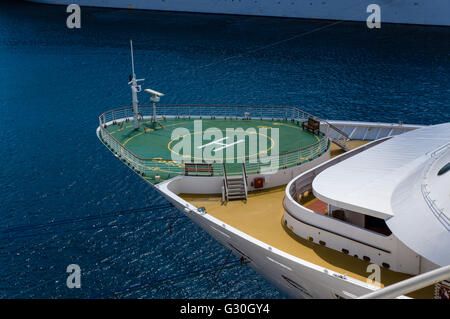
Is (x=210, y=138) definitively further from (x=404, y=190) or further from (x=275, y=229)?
(x=404, y=190)

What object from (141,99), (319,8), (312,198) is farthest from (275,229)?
(319,8)

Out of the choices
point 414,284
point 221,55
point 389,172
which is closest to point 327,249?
point 389,172

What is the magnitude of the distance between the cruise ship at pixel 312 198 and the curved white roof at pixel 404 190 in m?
0.05

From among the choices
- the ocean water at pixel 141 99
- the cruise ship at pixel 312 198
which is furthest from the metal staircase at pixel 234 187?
the ocean water at pixel 141 99

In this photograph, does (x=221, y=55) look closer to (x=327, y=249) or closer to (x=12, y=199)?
(x=12, y=199)

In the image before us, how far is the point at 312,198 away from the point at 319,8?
90793 millimetres

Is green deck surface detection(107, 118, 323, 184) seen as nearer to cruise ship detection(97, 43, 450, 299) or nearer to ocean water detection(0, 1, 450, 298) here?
cruise ship detection(97, 43, 450, 299)

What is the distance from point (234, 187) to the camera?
29578 millimetres

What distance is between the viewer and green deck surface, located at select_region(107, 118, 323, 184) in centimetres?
3344

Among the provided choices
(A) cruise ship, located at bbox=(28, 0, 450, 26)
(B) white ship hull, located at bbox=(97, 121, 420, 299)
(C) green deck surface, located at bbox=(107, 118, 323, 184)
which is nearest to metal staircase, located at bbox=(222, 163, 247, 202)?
(C) green deck surface, located at bbox=(107, 118, 323, 184)

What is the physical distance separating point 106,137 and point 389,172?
2090cm

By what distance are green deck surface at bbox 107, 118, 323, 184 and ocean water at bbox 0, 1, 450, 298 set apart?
172 inches

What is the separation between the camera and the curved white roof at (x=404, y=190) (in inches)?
779

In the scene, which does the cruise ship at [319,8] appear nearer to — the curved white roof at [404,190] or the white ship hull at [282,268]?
the curved white roof at [404,190]
